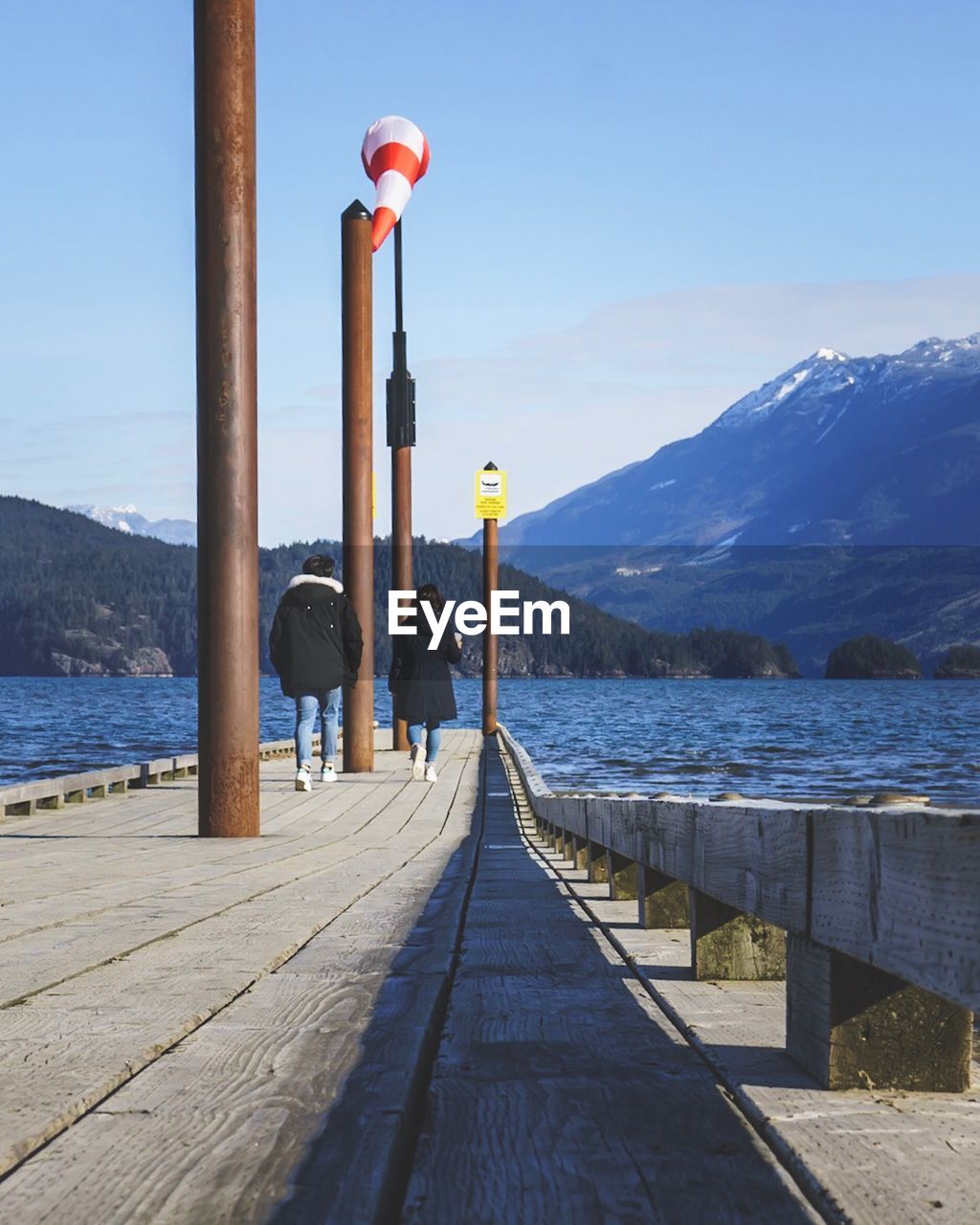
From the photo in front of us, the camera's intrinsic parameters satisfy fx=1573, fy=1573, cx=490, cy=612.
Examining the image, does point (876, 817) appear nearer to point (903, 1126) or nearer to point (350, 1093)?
point (903, 1126)

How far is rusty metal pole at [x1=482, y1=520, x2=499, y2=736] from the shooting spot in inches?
1281

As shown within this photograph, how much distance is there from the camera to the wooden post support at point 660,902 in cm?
532

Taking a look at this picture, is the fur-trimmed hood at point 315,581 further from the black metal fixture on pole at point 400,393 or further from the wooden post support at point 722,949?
the black metal fixture on pole at point 400,393

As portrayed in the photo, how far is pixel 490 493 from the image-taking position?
30891 millimetres

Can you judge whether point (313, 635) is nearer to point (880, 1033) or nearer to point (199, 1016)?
point (199, 1016)

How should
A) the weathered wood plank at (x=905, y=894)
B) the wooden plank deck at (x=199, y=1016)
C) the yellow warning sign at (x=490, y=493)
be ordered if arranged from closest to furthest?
the weathered wood plank at (x=905, y=894)
the wooden plank deck at (x=199, y=1016)
the yellow warning sign at (x=490, y=493)

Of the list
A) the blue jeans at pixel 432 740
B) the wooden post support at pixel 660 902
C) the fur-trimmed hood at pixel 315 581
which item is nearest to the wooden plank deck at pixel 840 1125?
the wooden post support at pixel 660 902

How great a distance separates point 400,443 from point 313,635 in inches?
362

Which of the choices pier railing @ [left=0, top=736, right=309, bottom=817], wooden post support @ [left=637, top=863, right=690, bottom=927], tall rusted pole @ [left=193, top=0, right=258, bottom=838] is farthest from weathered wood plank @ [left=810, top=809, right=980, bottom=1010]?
pier railing @ [left=0, top=736, right=309, bottom=817]

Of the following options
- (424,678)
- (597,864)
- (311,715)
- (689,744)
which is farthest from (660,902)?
(689,744)

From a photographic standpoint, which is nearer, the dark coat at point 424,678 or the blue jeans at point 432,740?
the dark coat at point 424,678

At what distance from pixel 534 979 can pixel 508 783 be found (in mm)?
13696

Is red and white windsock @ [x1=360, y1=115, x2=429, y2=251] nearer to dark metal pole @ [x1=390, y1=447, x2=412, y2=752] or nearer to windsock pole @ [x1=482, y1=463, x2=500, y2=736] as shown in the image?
dark metal pole @ [x1=390, y1=447, x2=412, y2=752]

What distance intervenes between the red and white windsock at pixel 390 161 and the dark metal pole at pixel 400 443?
2.01 meters
